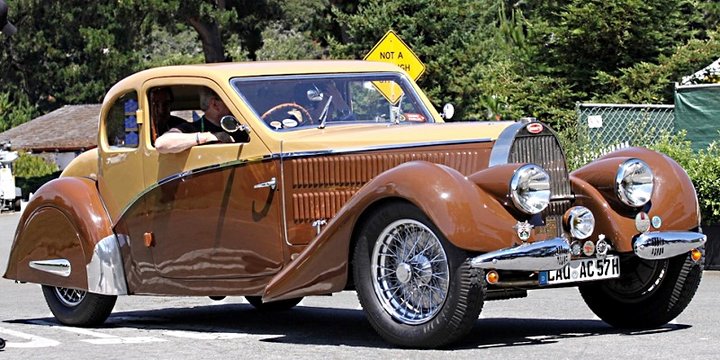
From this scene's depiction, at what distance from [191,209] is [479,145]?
2.22 m

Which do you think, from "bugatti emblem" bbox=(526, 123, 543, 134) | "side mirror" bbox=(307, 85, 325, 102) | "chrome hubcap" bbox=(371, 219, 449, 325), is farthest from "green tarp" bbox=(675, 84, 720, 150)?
"chrome hubcap" bbox=(371, 219, 449, 325)

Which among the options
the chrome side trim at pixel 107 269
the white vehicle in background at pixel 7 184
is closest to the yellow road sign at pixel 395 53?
the chrome side trim at pixel 107 269

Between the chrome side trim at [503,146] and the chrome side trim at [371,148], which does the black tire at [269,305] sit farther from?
the chrome side trim at [503,146]

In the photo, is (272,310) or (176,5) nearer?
(272,310)

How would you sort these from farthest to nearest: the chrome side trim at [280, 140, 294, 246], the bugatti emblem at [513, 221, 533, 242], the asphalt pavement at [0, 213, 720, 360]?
the chrome side trim at [280, 140, 294, 246]
the asphalt pavement at [0, 213, 720, 360]
the bugatti emblem at [513, 221, 533, 242]

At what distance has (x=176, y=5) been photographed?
4453 centimetres

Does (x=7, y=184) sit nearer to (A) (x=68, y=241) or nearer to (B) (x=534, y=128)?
(A) (x=68, y=241)

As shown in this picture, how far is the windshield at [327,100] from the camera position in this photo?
31.1ft

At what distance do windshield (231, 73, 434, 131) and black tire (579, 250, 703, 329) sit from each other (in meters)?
1.87

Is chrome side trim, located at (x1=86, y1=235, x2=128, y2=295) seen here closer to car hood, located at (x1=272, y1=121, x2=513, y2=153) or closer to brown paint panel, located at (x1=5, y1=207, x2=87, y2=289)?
brown paint panel, located at (x1=5, y1=207, x2=87, y2=289)

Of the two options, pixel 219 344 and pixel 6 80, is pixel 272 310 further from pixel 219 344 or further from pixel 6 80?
pixel 6 80

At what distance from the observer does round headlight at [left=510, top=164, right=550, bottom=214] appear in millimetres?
7797

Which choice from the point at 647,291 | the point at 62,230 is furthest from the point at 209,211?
the point at 647,291

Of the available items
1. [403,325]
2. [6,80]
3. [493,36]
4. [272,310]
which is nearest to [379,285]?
[403,325]
